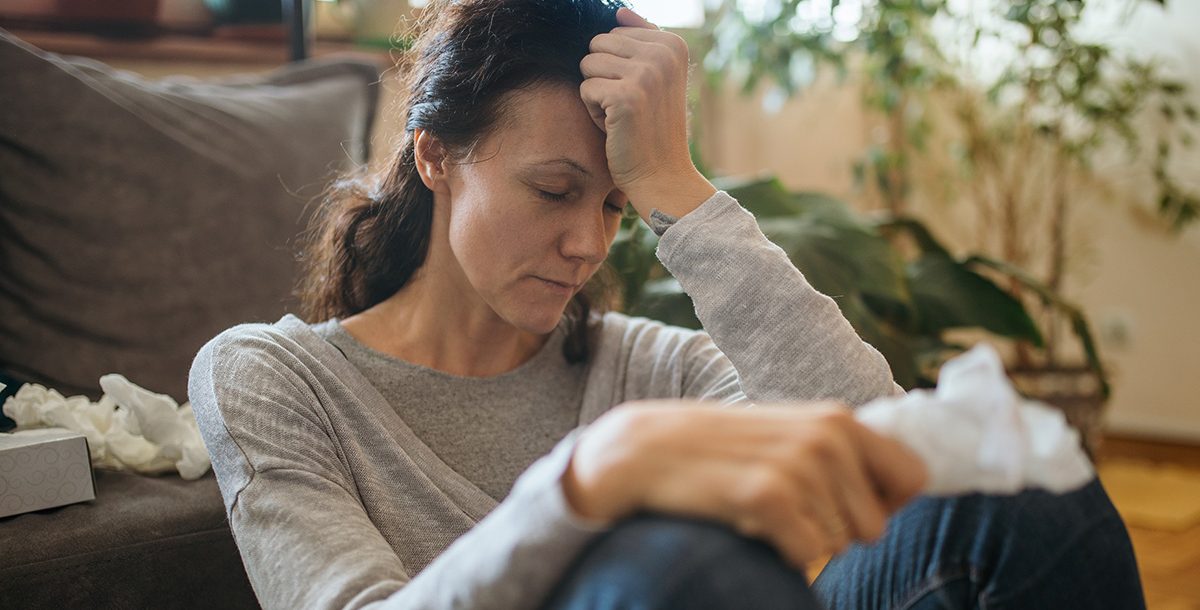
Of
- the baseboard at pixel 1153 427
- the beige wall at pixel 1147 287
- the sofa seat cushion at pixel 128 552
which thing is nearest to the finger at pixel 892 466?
the sofa seat cushion at pixel 128 552

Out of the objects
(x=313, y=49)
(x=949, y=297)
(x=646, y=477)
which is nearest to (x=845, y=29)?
(x=949, y=297)

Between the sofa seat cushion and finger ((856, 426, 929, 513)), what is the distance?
654 mm

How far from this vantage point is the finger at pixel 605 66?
0.96m

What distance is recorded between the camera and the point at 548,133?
974 mm

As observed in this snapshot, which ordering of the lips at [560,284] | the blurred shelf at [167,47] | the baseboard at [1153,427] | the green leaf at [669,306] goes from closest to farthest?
the lips at [560,284]
the green leaf at [669,306]
the blurred shelf at [167,47]
the baseboard at [1153,427]

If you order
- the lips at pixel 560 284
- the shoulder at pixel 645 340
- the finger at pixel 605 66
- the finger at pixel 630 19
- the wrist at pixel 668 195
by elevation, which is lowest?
the shoulder at pixel 645 340

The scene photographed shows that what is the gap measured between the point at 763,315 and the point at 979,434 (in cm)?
34

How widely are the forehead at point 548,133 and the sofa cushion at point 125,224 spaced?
1.71 feet

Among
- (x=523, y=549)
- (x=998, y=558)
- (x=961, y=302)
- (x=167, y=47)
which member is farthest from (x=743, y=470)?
(x=167, y=47)

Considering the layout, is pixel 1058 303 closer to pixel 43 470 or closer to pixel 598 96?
pixel 598 96

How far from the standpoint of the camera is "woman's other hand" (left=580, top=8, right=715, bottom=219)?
0.95 m

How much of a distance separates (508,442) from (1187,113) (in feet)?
7.30

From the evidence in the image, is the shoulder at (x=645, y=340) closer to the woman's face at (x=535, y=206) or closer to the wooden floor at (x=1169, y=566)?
the woman's face at (x=535, y=206)

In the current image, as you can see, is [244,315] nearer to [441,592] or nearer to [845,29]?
[441,592]
